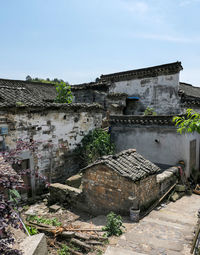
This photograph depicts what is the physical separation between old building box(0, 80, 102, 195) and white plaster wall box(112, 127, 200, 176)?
190 cm

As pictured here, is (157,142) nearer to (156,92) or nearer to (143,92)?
(156,92)

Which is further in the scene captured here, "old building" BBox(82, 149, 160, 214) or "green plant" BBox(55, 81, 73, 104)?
"green plant" BBox(55, 81, 73, 104)

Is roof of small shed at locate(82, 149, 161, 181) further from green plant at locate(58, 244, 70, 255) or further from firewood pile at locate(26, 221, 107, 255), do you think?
green plant at locate(58, 244, 70, 255)

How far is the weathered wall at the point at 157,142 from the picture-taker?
9258 mm

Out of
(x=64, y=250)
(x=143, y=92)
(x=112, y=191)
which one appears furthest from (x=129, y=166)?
(x=143, y=92)

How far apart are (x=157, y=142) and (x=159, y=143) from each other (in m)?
0.11

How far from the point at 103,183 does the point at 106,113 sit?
7.70 metres

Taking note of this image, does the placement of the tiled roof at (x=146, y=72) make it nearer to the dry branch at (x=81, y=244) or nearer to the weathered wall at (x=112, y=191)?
the weathered wall at (x=112, y=191)

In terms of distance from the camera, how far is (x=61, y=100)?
10.6 meters

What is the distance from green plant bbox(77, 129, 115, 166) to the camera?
32.1 feet

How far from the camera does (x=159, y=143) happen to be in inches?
383

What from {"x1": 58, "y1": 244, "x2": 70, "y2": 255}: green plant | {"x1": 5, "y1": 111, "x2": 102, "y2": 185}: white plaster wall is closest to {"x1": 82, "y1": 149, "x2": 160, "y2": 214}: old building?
{"x1": 58, "y1": 244, "x2": 70, "y2": 255}: green plant

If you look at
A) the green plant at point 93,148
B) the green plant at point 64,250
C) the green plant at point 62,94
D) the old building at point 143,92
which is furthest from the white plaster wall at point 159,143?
the green plant at point 64,250

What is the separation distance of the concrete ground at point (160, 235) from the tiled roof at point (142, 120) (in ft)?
13.7
